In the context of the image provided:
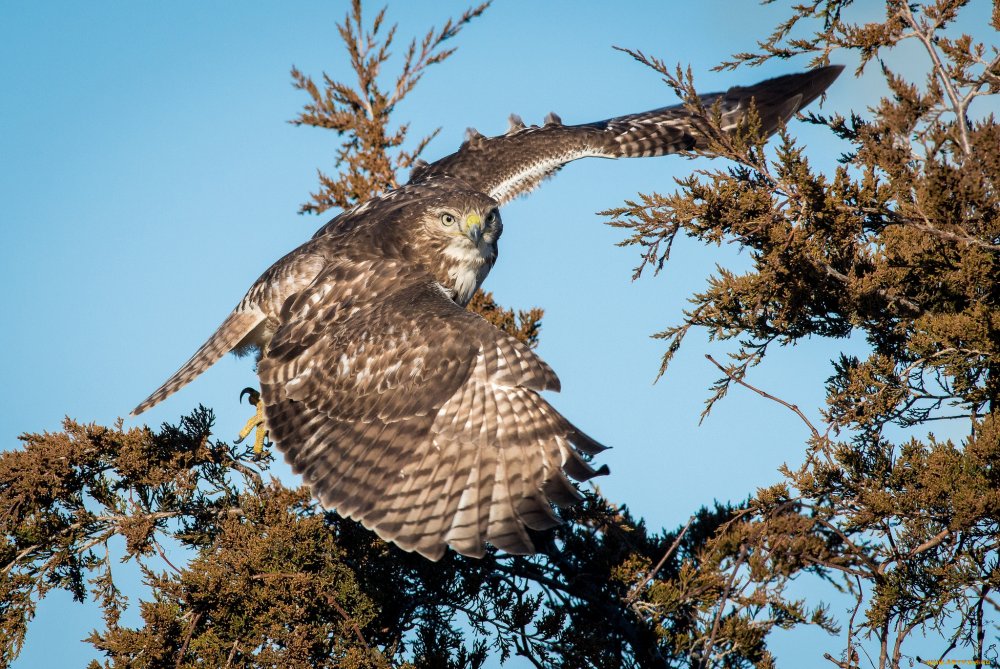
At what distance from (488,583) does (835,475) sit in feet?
6.32

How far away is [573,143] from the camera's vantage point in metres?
7.28

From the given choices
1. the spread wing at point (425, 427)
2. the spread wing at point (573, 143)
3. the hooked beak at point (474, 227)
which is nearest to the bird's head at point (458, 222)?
the hooked beak at point (474, 227)

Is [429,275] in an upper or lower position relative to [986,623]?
upper

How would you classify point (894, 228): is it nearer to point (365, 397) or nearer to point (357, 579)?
point (365, 397)

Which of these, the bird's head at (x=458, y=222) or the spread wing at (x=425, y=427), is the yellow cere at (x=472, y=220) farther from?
the spread wing at (x=425, y=427)

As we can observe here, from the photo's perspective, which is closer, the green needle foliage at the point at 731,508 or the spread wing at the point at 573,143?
the green needle foliage at the point at 731,508

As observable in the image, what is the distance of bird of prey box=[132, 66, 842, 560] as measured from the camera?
4.29 m

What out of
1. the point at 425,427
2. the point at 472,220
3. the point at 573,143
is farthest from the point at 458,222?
the point at 425,427

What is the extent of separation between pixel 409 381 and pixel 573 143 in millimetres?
3342

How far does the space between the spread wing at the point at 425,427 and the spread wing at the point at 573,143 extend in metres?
2.33

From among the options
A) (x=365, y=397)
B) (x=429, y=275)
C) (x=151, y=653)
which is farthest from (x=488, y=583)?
(x=429, y=275)

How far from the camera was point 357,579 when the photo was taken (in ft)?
15.0

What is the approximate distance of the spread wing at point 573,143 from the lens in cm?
725

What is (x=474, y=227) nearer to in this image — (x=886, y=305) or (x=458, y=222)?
(x=458, y=222)
